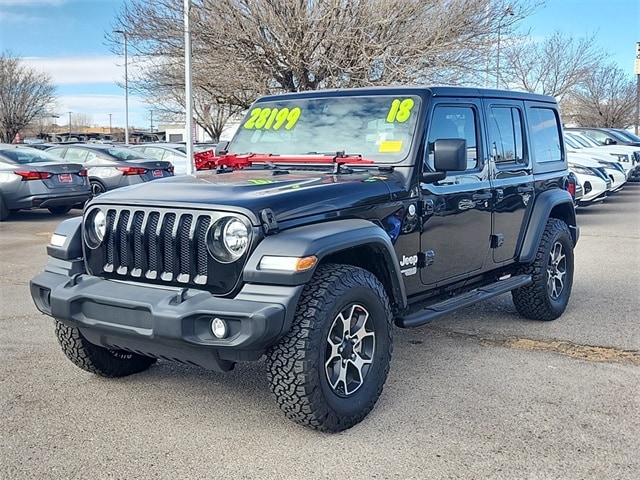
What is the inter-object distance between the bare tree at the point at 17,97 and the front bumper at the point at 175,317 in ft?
113

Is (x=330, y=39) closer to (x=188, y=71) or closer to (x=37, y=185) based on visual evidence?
(x=188, y=71)

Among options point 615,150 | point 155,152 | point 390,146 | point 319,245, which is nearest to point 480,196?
point 390,146

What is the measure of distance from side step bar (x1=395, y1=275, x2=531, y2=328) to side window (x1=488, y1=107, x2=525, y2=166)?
37.3 inches

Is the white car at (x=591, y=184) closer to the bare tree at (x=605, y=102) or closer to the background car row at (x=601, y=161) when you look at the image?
the background car row at (x=601, y=161)

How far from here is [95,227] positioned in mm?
4297

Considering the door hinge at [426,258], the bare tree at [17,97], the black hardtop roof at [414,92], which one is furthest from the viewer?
the bare tree at [17,97]

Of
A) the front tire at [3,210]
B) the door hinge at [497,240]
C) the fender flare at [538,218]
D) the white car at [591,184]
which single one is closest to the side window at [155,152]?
the front tire at [3,210]

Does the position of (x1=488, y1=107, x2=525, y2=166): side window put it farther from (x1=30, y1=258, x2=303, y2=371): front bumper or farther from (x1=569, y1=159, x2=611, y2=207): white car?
(x1=569, y1=159, x2=611, y2=207): white car

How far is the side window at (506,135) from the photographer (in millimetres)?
5703

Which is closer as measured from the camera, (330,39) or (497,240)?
(497,240)

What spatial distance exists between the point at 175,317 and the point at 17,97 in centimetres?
3670

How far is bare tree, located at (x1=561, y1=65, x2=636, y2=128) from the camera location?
123 feet

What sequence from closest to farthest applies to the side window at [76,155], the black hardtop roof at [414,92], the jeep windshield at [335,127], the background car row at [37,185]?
the jeep windshield at [335,127] → the black hardtop roof at [414,92] → the background car row at [37,185] → the side window at [76,155]

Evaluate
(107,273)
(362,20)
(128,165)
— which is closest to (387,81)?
(362,20)
